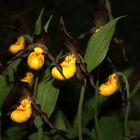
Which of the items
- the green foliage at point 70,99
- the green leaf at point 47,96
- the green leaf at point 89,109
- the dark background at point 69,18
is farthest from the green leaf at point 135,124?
the dark background at point 69,18

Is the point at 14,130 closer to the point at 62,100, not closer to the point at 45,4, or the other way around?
the point at 62,100

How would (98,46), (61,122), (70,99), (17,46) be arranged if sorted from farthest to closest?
(70,99) → (61,122) → (17,46) → (98,46)

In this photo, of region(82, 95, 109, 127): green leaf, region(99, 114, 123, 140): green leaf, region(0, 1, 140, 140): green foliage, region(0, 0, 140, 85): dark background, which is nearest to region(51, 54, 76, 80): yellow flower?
region(0, 1, 140, 140): green foliage

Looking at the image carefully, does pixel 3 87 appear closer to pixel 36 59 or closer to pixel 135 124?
pixel 36 59

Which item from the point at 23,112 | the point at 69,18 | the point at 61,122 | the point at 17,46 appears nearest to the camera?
the point at 23,112

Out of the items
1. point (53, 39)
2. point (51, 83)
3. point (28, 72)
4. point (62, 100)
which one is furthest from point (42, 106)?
point (53, 39)

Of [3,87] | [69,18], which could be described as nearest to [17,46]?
[3,87]

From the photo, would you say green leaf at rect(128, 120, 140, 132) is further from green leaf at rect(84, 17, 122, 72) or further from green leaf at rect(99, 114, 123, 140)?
green leaf at rect(84, 17, 122, 72)
